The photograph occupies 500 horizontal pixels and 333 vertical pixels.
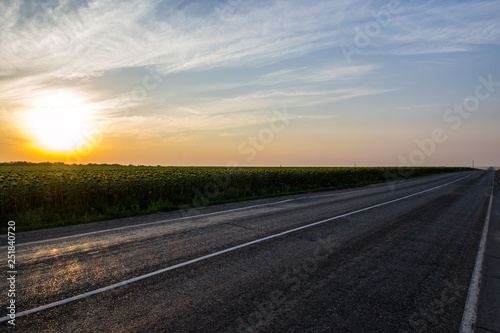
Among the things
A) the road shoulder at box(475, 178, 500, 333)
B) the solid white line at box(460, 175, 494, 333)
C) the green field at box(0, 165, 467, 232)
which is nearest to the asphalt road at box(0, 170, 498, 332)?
the solid white line at box(460, 175, 494, 333)

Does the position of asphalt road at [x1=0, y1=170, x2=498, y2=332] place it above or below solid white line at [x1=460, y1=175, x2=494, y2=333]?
above

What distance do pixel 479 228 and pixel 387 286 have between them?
6.98 metres

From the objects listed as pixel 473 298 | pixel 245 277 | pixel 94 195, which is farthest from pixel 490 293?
pixel 94 195

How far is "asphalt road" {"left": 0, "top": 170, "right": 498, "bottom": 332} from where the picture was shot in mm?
3637

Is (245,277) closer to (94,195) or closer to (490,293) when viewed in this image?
(490,293)

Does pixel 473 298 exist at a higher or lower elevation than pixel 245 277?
lower

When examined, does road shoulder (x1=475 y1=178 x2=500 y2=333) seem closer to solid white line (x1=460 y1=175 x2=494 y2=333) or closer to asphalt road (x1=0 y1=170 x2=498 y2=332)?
solid white line (x1=460 y1=175 x2=494 y2=333)

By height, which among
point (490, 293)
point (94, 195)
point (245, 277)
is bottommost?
point (490, 293)

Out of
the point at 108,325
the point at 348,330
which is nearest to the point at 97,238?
the point at 108,325

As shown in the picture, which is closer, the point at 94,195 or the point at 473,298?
the point at 473,298

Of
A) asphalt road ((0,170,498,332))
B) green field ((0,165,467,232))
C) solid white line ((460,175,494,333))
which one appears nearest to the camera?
asphalt road ((0,170,498,332))

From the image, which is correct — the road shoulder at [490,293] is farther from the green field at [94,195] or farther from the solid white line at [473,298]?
the green field at [94,195]

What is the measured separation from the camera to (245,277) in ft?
16.1

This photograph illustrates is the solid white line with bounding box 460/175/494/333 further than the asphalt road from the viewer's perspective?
Yes
